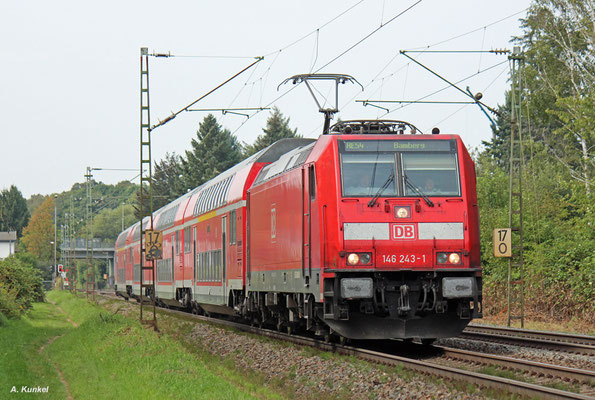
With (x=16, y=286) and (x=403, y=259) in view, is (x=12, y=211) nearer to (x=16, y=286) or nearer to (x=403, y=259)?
(x=16, y=286)

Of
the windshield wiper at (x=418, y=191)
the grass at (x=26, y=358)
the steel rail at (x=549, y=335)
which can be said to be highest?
the windshield wiper at (x=418, y=191)

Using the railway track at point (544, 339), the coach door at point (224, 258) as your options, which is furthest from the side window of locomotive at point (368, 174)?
the coach door at point (224, 258)

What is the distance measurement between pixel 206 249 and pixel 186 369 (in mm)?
11577

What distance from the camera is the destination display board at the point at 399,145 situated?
47.4 ft

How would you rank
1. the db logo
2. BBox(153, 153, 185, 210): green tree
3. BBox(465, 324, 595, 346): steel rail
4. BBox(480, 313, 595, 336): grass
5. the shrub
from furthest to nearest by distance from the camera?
BBox(153, 153, 185, 210): green tree → the shrub → BBox(480, 313, 595, 336): grass → BBox(465, 324, 595, 346): steel rail → the db logo

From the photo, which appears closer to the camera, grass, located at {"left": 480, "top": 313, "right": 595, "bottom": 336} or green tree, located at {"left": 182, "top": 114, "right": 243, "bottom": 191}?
grass, located at {"left": 480, "top": 313, "right": 595, "bottom": 336}

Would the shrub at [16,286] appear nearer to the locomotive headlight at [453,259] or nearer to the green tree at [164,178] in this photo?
the locomotive headlight at [453,259]

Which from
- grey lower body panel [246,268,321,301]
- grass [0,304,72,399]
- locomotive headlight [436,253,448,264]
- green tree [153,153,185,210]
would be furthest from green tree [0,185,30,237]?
locomotive headlight [436,253,448,264]

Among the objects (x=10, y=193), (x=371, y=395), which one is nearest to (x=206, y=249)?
(x=371, y=395)

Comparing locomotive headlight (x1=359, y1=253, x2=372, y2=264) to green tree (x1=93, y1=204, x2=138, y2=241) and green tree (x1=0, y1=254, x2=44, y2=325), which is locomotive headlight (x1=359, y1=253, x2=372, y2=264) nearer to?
green tree (x1=0, y1=254, x2=44, y2=325)

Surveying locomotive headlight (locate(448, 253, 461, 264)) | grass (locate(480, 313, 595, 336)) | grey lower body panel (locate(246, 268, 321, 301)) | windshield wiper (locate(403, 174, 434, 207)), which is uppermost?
windshield wiper (locate(403, 174, 434, 207))

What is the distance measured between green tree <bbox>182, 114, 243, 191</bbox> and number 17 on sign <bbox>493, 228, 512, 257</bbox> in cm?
6665

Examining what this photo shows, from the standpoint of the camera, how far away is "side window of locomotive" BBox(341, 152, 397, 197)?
14.1 meters

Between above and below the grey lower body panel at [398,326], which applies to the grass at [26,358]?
below
